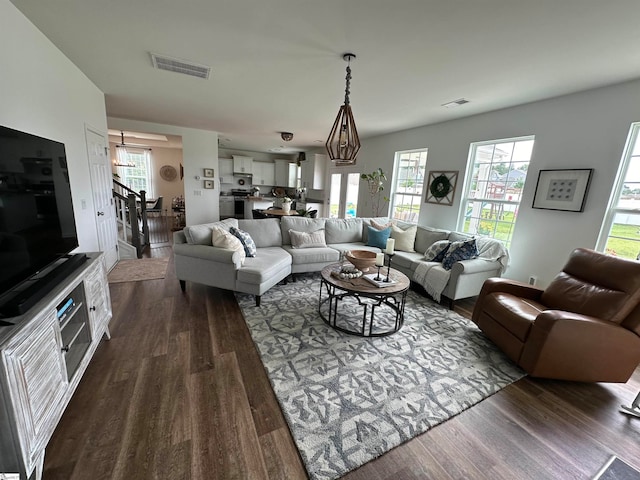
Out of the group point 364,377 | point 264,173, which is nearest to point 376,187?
point 364,377

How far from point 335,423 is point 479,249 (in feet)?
9.62

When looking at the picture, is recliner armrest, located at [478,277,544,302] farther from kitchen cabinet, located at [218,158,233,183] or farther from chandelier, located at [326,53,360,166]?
kitchen cabinet, located at [218,158,233,183]

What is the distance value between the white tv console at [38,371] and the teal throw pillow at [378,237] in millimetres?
3594

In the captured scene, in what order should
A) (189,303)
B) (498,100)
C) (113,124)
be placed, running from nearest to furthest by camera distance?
1. (189,303)
2. (498,100)
3. (113,124)

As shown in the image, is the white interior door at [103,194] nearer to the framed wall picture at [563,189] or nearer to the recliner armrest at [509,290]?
the recliner armrest at [509,290]

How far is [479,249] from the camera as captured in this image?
3.47 meters

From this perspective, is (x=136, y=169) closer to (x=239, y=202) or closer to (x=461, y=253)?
(x=239, y=202)

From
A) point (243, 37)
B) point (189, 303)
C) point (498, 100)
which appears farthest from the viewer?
point (498, 100)

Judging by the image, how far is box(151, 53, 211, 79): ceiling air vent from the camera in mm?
2588

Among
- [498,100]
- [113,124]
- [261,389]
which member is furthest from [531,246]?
[113,124]

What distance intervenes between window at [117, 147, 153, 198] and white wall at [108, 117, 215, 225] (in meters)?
3.69

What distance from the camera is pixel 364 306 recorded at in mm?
2557

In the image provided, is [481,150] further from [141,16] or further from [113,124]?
[113,124]

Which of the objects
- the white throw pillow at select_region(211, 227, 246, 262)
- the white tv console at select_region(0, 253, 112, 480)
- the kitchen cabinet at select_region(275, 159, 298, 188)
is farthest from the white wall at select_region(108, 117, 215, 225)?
the white tv console at select_region(0, 253, 112, 480)
